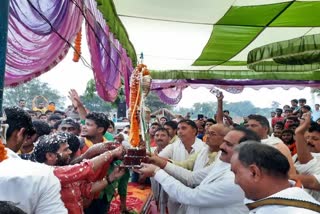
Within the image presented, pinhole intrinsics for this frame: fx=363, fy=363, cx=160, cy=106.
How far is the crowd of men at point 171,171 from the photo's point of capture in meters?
1.55

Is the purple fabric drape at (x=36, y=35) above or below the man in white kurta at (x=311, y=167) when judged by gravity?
above

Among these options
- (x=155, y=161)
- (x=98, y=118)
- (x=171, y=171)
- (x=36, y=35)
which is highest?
(x=36, y=35)

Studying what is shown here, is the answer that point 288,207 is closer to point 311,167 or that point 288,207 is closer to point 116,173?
point 116,173

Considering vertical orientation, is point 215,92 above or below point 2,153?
above

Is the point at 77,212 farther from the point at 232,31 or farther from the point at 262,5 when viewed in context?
the point at 232,31

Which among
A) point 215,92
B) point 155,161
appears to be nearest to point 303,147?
point 155,161

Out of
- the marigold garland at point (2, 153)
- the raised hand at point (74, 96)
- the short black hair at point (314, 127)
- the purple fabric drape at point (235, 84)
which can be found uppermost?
the purple fabric drape at point (235, 84)

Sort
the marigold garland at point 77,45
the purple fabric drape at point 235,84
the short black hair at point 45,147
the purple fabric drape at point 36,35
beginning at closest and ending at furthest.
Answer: the short black hair at point 45,147, the purple fabric drape at point 36,35, the marigold garland at point 77,45, the purple fabric drape at point 235,84

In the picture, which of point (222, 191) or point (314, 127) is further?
point (314, 127)

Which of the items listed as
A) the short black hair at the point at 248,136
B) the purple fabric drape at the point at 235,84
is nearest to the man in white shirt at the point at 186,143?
the short black hair at the point at 248,136

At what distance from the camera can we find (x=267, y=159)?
1555mm

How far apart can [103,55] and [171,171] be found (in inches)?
85.1

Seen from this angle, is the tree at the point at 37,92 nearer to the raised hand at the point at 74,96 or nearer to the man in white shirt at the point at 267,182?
the raised hand at the point at 74,96

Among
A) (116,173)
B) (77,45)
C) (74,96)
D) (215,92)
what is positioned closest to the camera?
(116,173)
